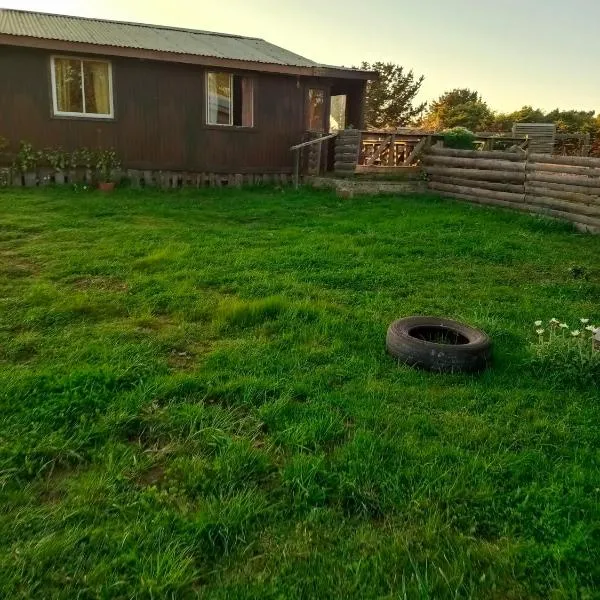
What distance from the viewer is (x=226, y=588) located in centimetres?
199

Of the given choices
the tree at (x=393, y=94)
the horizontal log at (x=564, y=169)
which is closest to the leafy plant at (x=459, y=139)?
the horizontal log at (x=564, y=169)

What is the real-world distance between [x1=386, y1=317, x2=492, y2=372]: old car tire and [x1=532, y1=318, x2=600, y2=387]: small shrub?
359 millimetres

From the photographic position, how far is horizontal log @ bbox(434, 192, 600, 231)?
369 inches

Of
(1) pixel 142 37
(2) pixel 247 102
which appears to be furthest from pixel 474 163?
(1) pixel 142 37

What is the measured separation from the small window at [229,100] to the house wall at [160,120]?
0.20 metres

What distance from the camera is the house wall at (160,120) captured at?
1232 cm

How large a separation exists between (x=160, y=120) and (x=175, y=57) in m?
1.56

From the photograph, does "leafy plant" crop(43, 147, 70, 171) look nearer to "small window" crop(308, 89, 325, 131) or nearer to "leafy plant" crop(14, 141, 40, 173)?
"leafy plant" crop(14, 141, 40, 173)

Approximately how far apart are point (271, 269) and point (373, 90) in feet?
110

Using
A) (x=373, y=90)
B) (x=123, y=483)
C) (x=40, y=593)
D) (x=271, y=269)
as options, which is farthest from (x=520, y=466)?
(x=373, y=90)

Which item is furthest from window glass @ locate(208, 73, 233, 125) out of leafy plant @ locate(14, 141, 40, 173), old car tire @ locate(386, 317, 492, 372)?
old car tire @ locate(386, 317, 492, 372)

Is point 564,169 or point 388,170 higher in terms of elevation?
point 564,169

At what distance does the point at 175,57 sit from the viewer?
13211 mm

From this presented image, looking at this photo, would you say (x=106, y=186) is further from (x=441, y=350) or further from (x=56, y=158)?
(x=441, y=350)
